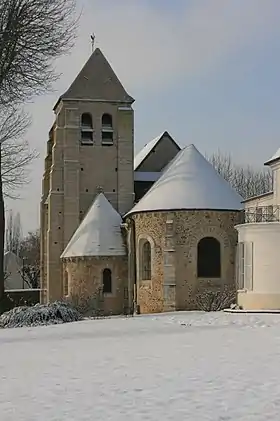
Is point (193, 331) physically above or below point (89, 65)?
below

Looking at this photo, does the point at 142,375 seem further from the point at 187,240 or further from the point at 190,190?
the point at 190,190

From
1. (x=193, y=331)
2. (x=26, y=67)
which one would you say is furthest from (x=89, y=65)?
(x=193, y=331)

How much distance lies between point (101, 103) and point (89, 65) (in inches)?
90.9

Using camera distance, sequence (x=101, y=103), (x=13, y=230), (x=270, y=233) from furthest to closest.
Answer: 1. (x=13, y=230)
2. (x=101, y=103)
3. (x=270, y=233)

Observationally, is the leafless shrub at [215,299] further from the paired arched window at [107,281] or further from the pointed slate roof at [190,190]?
the paired arched window at [107,281]

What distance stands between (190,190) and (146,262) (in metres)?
3.91

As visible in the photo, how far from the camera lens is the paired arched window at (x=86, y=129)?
41.0m

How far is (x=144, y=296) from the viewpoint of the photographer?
33188mm

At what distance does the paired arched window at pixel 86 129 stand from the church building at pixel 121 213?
0.20ft

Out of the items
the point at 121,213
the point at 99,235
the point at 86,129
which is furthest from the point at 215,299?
the point at 86,129

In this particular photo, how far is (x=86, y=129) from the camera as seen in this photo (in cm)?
4134

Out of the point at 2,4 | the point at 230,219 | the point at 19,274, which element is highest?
the point at 2,4

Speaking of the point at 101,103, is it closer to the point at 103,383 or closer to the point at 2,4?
the point at 2,4

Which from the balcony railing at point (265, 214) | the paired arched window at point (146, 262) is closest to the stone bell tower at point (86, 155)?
the paired arched window at point (146, 262)
